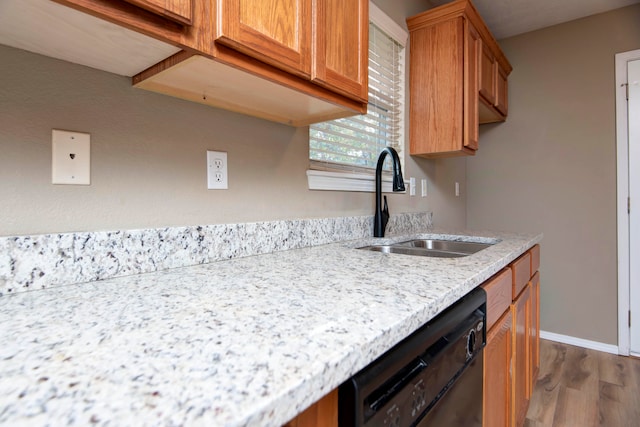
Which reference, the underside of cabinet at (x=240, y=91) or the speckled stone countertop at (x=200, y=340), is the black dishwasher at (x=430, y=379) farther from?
the underside of cabinet at (x=240, y=91)

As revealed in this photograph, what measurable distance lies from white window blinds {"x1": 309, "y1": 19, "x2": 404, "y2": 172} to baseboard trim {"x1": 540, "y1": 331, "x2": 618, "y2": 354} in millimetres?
1949

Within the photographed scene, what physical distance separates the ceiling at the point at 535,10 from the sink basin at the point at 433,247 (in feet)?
5.59

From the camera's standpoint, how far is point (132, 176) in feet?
2.73

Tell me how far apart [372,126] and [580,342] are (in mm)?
2277

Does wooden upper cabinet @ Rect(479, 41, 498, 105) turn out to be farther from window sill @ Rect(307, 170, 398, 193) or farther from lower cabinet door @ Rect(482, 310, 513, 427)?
lower cabinet door @ Rect(482, 310, 513, 427)

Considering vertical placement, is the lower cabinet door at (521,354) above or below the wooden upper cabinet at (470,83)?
below

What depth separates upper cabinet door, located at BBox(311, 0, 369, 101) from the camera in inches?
35.2

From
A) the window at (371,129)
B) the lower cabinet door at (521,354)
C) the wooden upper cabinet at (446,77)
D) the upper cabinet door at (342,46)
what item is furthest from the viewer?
the wooden upper cabinet at (446,77)

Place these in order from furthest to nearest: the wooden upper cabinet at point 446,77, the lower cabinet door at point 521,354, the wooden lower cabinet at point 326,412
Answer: the wooden upper cabinet at point 446,77
the lower cabinet door at point 521,354
the wooden lower cabinet at point 326,412

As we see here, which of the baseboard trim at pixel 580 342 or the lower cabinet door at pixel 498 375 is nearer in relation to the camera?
the lower cabinet door at pixel 498 375

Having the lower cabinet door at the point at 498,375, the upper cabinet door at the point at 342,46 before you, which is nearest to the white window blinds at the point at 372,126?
the upper cabinet door at the point at 342,46

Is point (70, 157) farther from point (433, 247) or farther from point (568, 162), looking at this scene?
point (568, 162)

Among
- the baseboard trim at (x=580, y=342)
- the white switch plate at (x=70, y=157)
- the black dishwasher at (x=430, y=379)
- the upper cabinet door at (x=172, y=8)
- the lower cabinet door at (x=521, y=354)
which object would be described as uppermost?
the upper cabinet door at (x=172, y=8)

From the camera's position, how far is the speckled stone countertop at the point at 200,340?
11.8 inches
